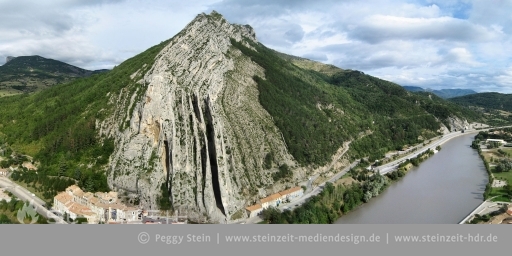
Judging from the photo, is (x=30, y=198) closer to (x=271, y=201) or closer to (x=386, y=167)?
(x=271, y=201)

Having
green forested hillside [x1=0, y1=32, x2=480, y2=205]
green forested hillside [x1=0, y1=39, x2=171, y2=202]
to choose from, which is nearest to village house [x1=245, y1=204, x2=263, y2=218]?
green forested hillside [x1=0, y1=32, x2=480, y2=205]

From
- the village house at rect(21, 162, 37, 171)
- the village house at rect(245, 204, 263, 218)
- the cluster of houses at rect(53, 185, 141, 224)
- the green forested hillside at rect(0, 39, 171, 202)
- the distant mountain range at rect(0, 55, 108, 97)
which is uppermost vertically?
the distant mountain range at rect(0, 55, 108, 97)

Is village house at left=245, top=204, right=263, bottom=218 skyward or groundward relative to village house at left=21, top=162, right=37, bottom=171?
groundward

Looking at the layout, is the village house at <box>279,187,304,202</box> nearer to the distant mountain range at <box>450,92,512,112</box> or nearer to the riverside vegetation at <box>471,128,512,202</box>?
the riverside vegetation at <box>471,128,512,202</box>

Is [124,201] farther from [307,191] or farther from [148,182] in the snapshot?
[307,191]

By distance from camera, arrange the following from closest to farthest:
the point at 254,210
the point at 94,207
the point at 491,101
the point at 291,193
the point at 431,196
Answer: the point at 94,207 → the point at 254,210 → the point at 291,193 → the point at 431,196 → the point at 491,101

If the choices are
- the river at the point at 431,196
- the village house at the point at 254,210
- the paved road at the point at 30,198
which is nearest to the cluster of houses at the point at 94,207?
the paved road at the point at 30,198

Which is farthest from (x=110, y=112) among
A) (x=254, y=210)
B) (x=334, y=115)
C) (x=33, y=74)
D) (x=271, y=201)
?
(x=33, y=74)
